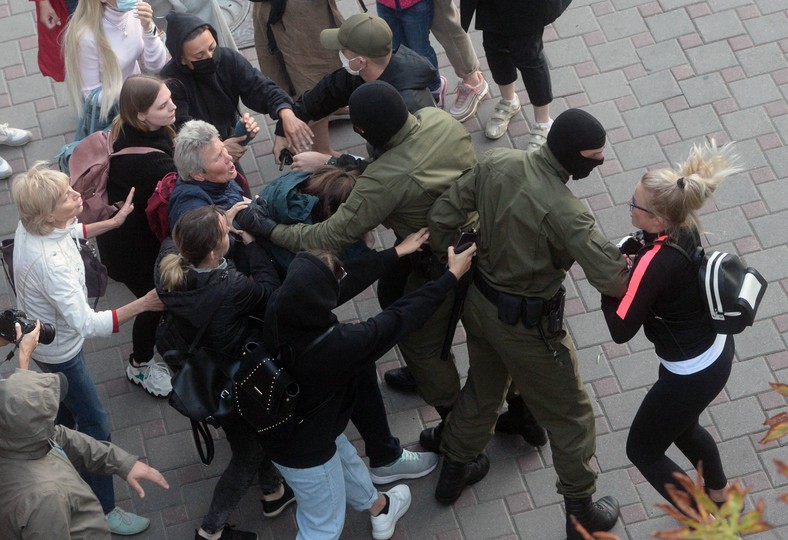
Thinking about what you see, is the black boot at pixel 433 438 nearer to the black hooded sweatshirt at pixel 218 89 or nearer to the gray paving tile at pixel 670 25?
the black hooded sweatshirt at pixel 218 89

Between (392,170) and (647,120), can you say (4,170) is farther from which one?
(647,120)

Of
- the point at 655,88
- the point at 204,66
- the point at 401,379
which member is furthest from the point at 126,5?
the point at 655,88

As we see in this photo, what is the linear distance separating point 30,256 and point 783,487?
3498 millimetres

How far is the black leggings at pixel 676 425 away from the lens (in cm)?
403

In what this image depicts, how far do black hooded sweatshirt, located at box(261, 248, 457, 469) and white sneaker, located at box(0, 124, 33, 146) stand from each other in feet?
10.8

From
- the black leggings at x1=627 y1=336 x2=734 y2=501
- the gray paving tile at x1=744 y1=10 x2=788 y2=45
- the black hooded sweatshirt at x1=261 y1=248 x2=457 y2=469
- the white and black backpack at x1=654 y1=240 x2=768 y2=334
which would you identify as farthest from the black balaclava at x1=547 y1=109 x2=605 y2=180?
the gray paving tile at x1=744 y1=10 x2=788 y2=45

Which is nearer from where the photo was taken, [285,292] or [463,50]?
[285,292]

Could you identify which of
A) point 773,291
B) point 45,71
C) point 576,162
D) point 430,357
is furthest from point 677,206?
point 45,71

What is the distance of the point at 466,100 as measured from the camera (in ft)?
20.5

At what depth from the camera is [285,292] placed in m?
3.66

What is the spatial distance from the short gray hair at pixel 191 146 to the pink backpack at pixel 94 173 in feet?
1.16

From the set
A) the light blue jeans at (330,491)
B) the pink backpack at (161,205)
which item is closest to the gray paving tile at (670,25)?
the pink backpack at (161,205)

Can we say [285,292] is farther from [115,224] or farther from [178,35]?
[178,35]

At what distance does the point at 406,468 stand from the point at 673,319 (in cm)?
160
